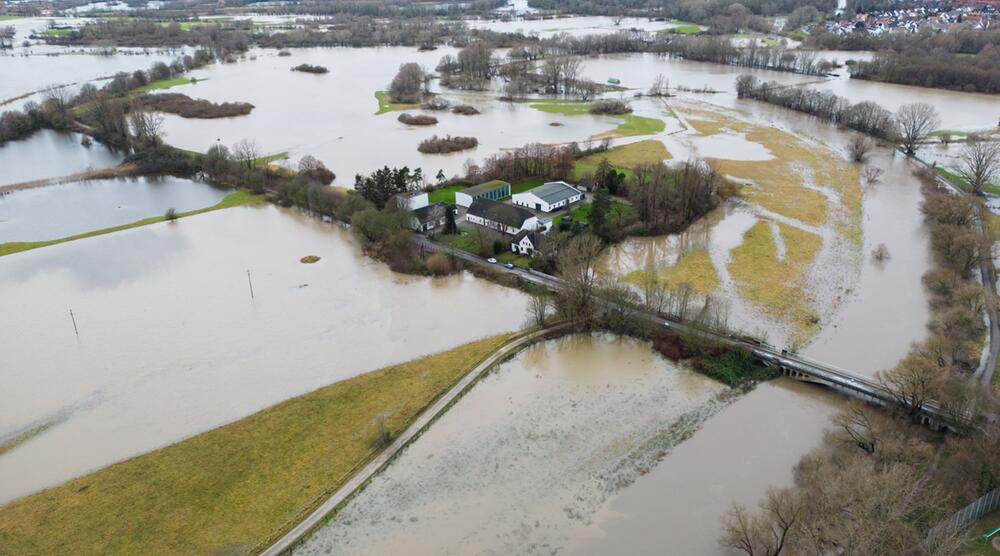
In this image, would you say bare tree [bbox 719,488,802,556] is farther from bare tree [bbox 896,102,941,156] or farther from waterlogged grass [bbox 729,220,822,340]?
bare tree [bbox 896,102,941,156]

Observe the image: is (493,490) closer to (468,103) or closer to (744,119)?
(744,119)

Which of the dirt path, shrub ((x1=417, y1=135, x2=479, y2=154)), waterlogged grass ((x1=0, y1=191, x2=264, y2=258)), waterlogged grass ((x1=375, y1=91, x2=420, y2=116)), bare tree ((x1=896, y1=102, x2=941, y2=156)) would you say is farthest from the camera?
waterlogged grass ((x1=375, y1=91, x2=420, y2=116))

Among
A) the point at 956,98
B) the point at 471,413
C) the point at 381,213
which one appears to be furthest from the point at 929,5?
the point at 471,413

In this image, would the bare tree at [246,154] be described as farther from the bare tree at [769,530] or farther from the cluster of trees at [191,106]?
the bare tree at [769,530]

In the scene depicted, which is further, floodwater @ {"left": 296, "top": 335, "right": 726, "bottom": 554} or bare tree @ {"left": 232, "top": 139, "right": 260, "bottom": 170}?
bare tree @ {"left": 232, "top": 139, "right": 260, "bottom": 170}

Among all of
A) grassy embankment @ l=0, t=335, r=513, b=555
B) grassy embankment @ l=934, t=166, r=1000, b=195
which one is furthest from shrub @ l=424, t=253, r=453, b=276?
grassy embankment @ l=934, t=166, r=1000, b=195

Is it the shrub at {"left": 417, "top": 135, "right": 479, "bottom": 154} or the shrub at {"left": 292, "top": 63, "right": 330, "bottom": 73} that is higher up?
the shrub at {"left": 292, "top": 63, "right": 330, "bottom": 73}
